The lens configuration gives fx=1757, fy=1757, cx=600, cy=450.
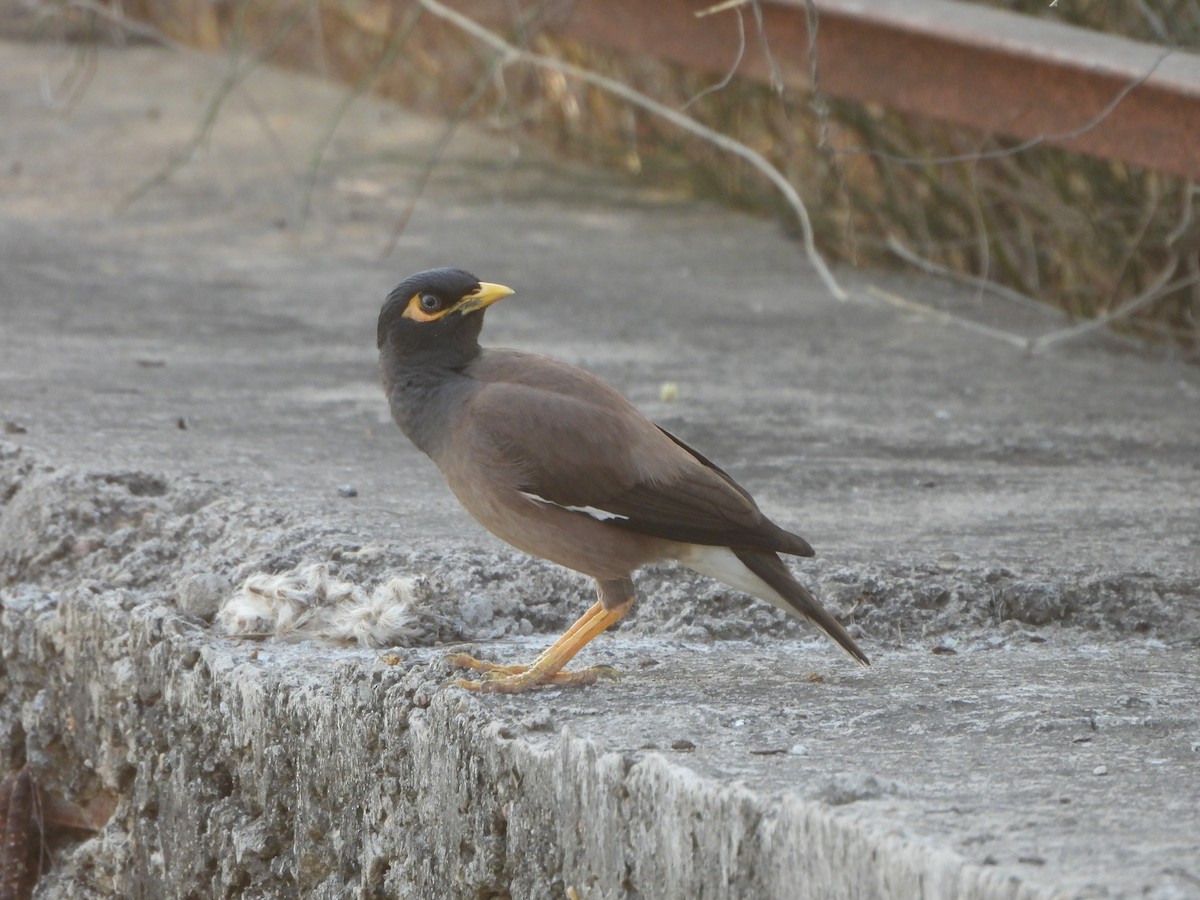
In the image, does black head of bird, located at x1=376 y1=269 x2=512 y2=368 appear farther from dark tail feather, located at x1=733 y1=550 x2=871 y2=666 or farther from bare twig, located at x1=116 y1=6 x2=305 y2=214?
bare twig, located at x1=116 y1=6 x2=305 y2=214

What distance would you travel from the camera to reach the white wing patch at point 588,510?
3098 mm

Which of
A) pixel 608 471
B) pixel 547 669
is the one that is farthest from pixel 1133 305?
pixel 547 669

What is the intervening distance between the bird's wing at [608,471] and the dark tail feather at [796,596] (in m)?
0.04

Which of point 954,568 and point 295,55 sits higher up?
point 295,55

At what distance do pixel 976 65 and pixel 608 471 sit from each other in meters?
2.72

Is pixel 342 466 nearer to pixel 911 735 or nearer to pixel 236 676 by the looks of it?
pixel 236 676

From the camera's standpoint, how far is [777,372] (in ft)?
18.2

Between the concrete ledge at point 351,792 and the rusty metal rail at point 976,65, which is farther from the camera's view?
the rusty metal rail at point 976,65

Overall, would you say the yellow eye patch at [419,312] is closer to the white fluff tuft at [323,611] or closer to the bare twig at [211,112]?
the white fluff tuft at [323,611]

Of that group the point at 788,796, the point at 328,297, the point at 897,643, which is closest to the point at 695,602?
the point at 897,643

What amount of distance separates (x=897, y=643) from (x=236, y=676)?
126cm

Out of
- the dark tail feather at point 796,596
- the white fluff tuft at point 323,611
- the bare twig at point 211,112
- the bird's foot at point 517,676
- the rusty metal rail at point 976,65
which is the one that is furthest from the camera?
the bare twig at point 211,112

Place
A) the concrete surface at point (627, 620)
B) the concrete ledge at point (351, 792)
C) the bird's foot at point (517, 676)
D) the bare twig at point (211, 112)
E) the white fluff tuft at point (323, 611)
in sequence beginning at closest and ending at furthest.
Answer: the concrete ledge at point (351, 792) < the concrete surface at point (627, 620) < the bird's foot at point (517, 676) < the white fluff tuft at point (323, 611) < the bare twig at point (211, 112)

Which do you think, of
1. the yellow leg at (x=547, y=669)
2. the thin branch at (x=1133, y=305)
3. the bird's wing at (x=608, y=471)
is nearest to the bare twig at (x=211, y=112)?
the thin branch at (x=1133, y=305)
